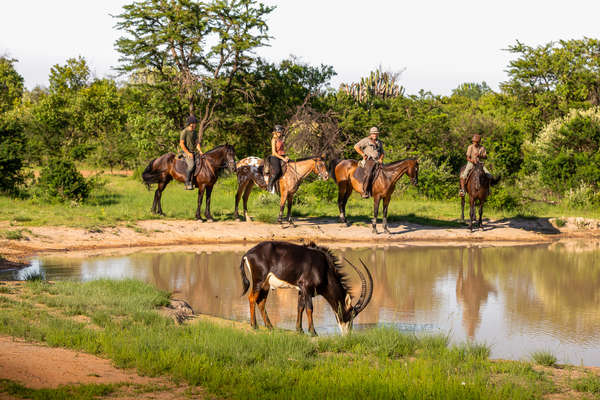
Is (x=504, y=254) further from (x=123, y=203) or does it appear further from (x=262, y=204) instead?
(x=123, y=203)

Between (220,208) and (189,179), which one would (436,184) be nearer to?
(220,208)

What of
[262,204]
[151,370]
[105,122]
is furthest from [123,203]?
[105,122]

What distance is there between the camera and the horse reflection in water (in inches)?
390

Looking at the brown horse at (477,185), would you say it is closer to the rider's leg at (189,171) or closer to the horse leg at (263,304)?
the rider's leg at (189,171)

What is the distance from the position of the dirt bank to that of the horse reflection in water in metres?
3.97

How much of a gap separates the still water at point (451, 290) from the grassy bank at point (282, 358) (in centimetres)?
110

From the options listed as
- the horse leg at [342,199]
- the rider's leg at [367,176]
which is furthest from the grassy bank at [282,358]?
the horse leg at [342,199]

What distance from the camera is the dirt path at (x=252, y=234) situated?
54.0 ft

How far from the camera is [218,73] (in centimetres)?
3441

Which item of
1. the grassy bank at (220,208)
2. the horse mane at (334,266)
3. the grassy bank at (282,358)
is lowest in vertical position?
the grassy bank at (282,358)

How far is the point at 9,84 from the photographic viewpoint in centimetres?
5903

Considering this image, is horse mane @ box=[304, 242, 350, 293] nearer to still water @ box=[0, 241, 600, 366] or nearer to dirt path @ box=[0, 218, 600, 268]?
still water @ box=[0, 241, 600, 366]

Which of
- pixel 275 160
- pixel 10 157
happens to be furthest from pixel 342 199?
pixel 10 157

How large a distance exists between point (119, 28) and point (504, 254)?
77.9 ft
